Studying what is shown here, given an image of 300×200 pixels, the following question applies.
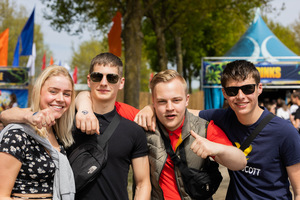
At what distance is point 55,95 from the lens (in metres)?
2.57

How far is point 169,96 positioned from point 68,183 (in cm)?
112

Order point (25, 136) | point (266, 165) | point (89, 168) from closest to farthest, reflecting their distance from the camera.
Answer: point (25, 136) → point (89, 168) → point (266, 165)

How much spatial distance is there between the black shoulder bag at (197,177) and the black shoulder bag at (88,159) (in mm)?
590

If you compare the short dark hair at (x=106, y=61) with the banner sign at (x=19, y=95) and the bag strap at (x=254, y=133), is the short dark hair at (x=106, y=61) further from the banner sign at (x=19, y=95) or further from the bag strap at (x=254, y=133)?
the banner sign at (x=19, y=95)

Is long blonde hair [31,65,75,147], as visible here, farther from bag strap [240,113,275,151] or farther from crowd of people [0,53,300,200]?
bag strap [240,113,275,151]

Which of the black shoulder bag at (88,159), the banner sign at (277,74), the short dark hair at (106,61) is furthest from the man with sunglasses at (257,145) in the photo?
the banner sign at (277,74)

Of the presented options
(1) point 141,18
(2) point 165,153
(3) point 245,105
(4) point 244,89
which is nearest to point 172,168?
(2) point 165,153

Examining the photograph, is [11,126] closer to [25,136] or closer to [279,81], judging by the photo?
[25,136]

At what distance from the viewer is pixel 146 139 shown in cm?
286

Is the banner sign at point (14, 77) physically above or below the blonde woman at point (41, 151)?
above

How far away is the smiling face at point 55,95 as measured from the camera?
8.35 ft

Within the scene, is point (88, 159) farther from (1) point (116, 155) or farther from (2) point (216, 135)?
(2) point (216, 135)

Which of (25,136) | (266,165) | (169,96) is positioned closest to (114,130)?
(169,96)

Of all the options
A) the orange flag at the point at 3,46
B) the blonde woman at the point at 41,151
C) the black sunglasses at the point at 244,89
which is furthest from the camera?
the orange flag at the point at 3,46
